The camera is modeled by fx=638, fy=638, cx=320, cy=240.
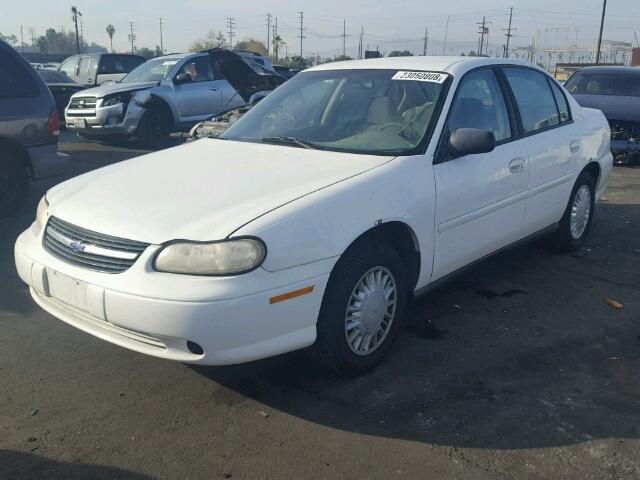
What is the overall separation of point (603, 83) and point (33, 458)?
37.1 feet

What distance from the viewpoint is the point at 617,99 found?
10594 millimetres

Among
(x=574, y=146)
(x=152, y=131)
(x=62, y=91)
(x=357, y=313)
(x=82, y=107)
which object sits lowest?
(x=152, y=131)

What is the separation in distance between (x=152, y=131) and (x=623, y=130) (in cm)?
827

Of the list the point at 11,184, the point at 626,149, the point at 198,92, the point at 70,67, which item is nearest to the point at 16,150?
the point at 11,184

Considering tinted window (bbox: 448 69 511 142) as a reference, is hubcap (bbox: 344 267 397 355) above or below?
below

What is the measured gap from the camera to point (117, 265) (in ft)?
9.60

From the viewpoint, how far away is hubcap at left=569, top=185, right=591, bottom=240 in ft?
18.0

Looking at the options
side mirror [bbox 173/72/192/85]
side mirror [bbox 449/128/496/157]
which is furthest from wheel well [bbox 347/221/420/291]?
side mirror [bbox 173/72/192/85]

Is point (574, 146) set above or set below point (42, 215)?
above

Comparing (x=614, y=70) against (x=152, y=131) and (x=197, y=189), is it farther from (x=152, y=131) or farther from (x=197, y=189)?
(x=197, y=189)

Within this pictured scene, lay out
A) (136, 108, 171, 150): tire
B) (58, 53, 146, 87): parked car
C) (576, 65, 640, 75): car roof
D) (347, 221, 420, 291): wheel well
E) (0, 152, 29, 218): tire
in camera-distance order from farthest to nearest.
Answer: (58, 53, 146, 87): parked car < (136, 108, 171, 150): tire < (576, 65, 640, 75): car roof < (0, 152, 29, 218): tire < (347, 221, 420, 291): wheel well

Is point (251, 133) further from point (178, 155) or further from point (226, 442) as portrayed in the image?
point (226, 442)

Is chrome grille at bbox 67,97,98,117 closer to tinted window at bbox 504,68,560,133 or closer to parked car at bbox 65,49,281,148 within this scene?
parked car at bbox 65,49,281,148

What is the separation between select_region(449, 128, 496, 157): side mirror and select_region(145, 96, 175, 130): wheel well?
30.4 feet
